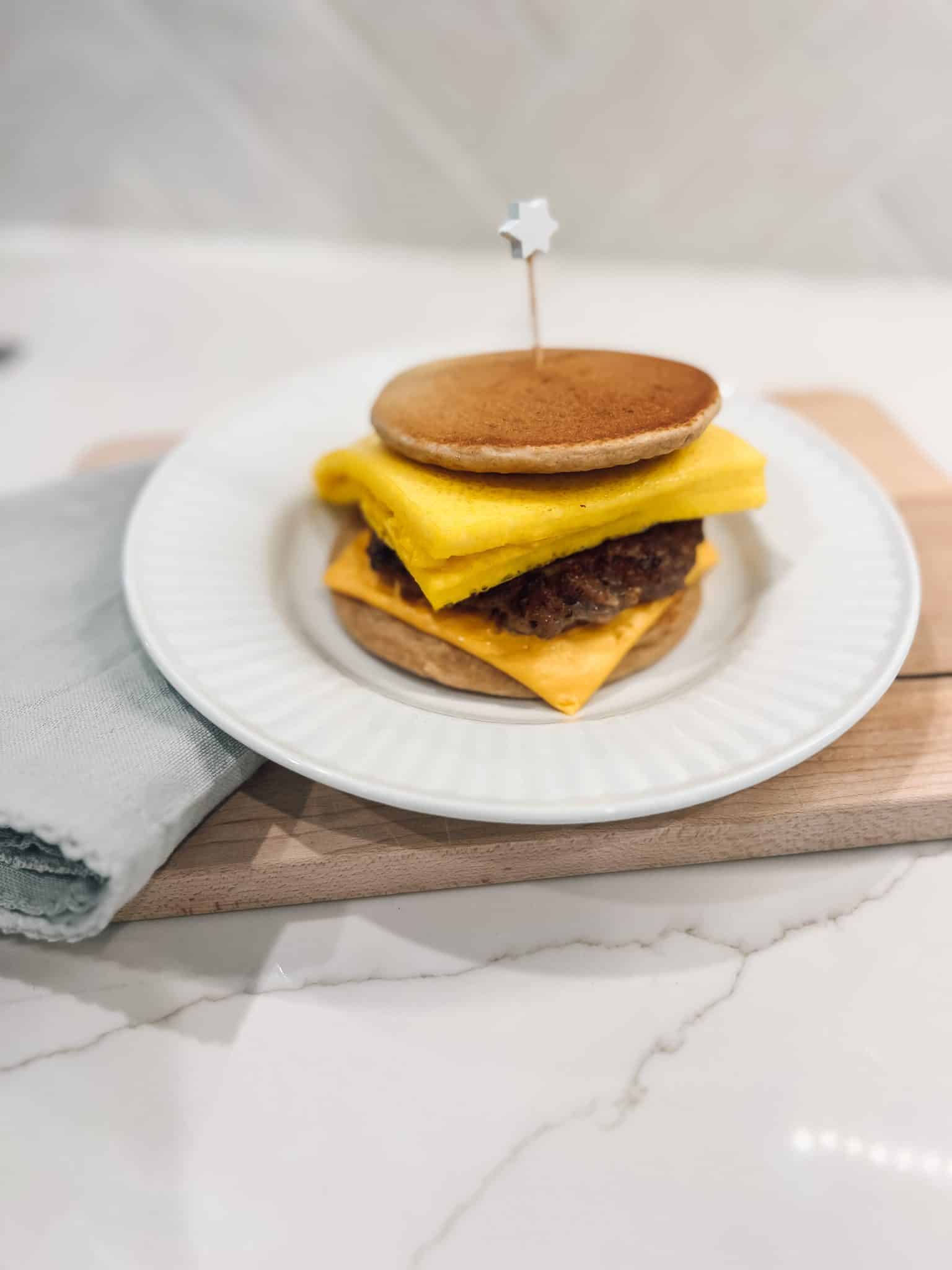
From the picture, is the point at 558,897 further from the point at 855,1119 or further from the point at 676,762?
the point at 855,1119

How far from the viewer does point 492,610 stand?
134 centimetres

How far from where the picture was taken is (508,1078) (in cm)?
95

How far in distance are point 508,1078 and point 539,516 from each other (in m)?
0.70

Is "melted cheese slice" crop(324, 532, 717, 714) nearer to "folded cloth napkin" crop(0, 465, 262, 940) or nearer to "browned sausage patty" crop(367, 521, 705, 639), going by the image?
"browned sausage patty" crop(367, 521, 705, 639)

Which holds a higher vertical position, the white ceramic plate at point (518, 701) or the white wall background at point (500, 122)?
the white wall background at point (500, 122)

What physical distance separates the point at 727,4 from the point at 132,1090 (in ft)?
10.7

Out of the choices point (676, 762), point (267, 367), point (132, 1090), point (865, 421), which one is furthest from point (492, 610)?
point (267, 367)

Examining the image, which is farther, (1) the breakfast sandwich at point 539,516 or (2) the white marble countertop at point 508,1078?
(1) the breakfast sandwich at point 539,516

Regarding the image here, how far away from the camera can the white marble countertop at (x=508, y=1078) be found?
2.78ft

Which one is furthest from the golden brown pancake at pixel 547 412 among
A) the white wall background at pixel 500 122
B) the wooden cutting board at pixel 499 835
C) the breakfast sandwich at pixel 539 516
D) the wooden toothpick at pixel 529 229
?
the white wall background at pixel 500 122

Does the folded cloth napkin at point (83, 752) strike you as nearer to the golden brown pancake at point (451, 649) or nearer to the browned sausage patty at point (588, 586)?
the golden brown pancake at point (451, 649)

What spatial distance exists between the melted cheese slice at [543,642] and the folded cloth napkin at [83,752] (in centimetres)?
35

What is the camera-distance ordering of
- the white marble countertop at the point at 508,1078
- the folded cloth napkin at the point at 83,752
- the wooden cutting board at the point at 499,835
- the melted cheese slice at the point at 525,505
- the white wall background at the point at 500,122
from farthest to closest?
1. the white wall background at the point at 500,122
2. the melted cheese slice at the point at 525,505
3. the wooden cutting board at the point at 499,835
4. the folded cloth napkin at the point at 83,752
5. the white marble countertop at the point at 508,1078

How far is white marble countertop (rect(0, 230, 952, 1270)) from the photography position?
2.78ft
